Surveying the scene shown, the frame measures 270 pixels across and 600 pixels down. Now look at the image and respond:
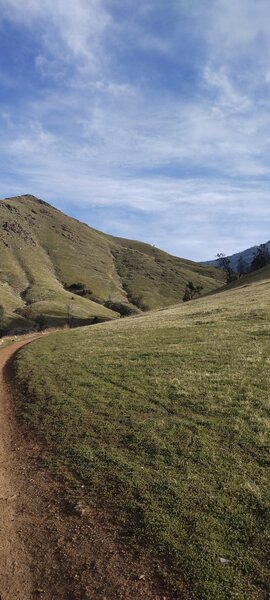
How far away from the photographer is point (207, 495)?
12.6m

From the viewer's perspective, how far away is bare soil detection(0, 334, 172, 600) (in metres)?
10.1

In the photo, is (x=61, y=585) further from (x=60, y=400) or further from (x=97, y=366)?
(x=97, y=366)

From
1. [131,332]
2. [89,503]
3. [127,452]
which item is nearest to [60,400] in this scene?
[127,452]

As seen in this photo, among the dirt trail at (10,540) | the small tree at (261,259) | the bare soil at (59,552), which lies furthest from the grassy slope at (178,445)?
the small tree at (261,259)

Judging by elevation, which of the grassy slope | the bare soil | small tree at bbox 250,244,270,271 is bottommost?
the bare soil

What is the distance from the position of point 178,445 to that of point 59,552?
227 inches

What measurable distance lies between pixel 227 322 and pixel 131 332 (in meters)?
9.84

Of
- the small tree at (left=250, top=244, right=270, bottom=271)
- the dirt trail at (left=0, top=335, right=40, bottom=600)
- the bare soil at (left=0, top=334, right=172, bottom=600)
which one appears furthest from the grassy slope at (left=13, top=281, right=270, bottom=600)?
the small tree at (left=250, top=244, right=270, bottom=271)

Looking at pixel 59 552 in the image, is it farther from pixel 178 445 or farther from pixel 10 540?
pixel 178 445

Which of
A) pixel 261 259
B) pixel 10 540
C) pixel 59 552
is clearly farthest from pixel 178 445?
pixel 261 259

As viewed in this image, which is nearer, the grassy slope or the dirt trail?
the dirt trail

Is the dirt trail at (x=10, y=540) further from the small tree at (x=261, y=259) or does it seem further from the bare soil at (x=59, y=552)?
the small tree at (x=261, y=259)

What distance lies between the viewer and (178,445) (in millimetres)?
15656

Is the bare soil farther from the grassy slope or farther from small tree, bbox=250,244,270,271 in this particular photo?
small tree, bbox=250,244,270,271
